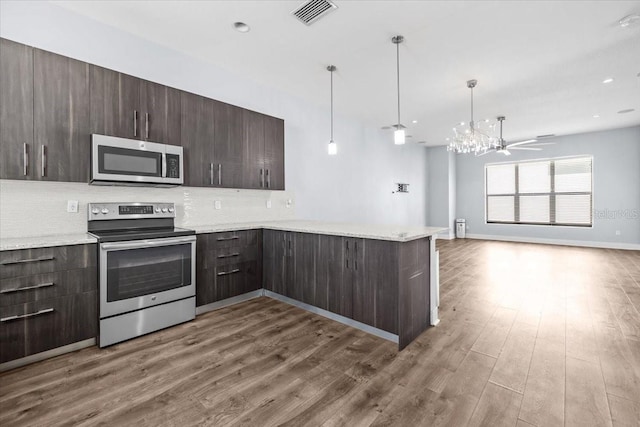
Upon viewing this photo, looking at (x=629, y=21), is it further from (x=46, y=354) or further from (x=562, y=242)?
(x=562, y=242)

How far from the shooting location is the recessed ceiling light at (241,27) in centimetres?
294

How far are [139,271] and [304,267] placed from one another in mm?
1541

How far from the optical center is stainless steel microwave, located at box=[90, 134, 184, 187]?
8.53 ft

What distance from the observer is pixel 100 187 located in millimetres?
2908

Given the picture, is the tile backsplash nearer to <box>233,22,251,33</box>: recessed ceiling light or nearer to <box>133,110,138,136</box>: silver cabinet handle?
<box>133,110,138,136</box>: silver cabinet handle

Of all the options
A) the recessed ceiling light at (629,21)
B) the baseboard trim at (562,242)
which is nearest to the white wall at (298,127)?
the baseboard trim at (562,242)

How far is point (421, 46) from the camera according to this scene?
3314 millimetres

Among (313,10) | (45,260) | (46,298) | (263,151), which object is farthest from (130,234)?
(313,10)

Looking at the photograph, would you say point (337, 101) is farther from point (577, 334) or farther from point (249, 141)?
point (577, 334)

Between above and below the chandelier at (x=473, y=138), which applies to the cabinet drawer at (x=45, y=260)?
below

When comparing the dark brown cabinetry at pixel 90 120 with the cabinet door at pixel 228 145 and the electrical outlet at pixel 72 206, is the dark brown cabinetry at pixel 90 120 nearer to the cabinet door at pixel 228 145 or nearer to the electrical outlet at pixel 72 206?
the cabinet door at pixel 228 145

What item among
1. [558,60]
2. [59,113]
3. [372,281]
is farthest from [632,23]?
[59,113]

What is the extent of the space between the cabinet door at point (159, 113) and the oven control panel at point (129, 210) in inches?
27.3

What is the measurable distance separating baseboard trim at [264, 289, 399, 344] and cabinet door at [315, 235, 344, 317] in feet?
0.24
